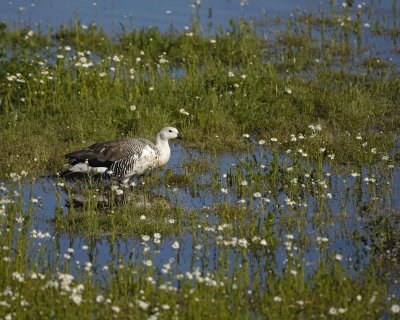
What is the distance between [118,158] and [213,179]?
4.27ft

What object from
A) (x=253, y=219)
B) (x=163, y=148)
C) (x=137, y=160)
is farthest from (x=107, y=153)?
(x=253, y=219)

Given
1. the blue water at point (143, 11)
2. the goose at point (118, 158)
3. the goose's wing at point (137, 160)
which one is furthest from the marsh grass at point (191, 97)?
the blue water at point (143, 11)

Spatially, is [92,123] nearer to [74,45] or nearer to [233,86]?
[233,86]

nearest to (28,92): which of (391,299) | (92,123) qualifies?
(92,123)

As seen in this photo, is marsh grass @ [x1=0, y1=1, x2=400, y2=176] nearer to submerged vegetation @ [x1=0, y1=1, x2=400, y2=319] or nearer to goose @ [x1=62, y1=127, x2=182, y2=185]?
submerged vegetation @ [x1=0, y1=1, x2=400, y2=319]

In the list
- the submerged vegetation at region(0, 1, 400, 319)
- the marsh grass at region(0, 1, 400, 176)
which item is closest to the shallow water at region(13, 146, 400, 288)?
the submerged vegetation at region(0, 1, 400, 319)

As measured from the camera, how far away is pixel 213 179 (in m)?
13.4

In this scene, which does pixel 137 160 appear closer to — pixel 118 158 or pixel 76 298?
pixel 118 158

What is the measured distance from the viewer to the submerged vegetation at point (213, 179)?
9422 mm

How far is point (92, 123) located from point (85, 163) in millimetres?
2238

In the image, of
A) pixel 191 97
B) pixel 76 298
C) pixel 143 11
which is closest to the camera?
pixel 76 298

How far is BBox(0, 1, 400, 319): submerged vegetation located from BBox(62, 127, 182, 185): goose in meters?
0.24

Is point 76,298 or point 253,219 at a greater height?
point 76,298

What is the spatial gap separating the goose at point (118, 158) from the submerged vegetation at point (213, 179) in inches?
9.5
